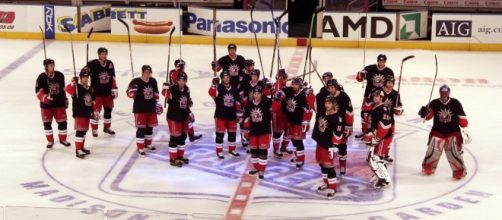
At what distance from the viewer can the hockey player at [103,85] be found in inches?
537

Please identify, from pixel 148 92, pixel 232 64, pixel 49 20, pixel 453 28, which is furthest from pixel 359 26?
pixel 148 92

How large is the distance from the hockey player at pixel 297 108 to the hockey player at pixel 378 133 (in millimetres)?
796

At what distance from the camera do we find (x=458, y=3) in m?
22.5

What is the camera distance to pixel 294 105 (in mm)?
12320

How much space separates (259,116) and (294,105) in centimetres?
65

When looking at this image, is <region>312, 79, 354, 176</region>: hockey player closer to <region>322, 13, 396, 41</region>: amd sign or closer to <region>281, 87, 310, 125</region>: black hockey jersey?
<region>281, 87, 310, 125</region>: black hockey jersey

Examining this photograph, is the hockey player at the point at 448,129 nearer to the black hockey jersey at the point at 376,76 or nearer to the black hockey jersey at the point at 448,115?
the black hockey jersey at the point at 448,115

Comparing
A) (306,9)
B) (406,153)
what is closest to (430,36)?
(306,9)

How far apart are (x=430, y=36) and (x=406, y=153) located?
8243mm

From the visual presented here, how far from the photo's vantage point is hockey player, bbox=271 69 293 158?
12594 millimetres

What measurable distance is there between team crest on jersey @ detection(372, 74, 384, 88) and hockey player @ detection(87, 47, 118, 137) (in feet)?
11.5

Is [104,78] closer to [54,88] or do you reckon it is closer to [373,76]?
[54,88]

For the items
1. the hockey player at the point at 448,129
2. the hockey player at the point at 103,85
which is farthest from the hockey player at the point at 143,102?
the hockey player at the point at 448,129

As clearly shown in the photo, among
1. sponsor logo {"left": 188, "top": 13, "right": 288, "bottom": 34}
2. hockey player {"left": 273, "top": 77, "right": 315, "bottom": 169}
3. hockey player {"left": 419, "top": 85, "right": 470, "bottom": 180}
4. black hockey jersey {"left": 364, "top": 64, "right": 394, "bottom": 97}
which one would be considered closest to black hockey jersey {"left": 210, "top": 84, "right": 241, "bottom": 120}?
hockey player {"left": 273, "top": 77, "right": 315, "bottom": 169}
